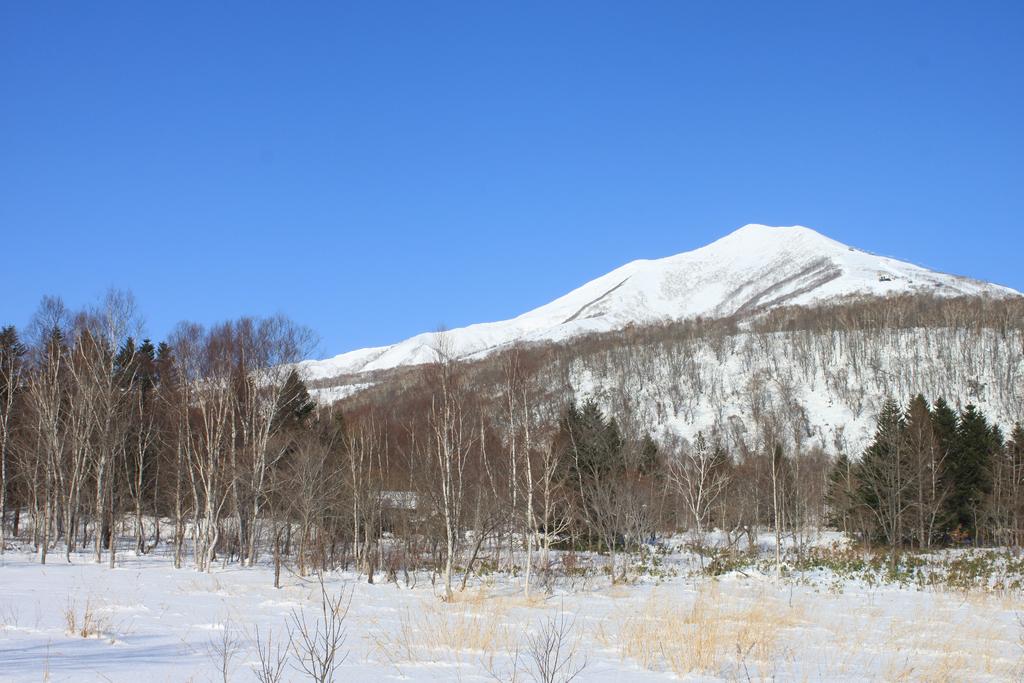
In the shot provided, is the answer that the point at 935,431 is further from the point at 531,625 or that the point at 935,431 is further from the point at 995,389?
the point at 995,389

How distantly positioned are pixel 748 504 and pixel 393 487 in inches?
782

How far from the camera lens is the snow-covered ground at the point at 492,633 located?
8.02 metres

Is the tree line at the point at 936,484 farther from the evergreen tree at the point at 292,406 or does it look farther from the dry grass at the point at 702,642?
the evergreen tree at the point at 292,406

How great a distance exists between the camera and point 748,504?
136 ft

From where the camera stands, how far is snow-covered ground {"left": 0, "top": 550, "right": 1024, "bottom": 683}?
8016 millimetres

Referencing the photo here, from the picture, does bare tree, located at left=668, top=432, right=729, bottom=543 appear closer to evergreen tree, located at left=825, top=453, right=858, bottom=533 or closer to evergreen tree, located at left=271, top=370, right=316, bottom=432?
evergreen tree, located at left=825, top=453, right=858, bottom=533

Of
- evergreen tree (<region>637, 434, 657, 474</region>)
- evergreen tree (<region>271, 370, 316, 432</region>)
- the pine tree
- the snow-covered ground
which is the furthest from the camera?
evergreen tree (<region>637, 434, 657, 474</region>)

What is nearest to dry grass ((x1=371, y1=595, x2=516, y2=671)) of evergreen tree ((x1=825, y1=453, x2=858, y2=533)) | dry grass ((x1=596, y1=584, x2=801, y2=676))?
dry grass ((x1=596, y1=584, x2=801, y2=676))

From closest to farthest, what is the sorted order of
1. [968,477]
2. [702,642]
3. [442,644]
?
[702,642] → [442,644] → [968,477]

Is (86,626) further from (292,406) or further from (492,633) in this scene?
(292,406)

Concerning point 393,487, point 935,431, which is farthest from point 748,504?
point 393,487

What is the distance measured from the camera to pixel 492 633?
9711 mm

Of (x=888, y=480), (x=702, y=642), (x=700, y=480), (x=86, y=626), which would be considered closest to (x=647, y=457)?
(x=888, y=480)

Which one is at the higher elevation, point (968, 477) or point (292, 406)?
point (292, 406)
